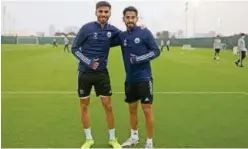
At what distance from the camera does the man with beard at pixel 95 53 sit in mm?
5910

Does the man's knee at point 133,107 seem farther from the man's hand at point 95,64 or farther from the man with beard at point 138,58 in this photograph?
the man's hand at point 95,64

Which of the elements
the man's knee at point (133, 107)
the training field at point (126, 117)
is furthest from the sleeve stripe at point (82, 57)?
the training field at point (126, 117)

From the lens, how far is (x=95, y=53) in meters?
5.95

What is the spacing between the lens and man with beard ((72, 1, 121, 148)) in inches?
233

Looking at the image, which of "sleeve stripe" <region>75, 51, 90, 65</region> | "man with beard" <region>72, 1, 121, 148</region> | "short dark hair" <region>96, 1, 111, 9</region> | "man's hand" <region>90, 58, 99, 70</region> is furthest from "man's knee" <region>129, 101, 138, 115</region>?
"short dark hair" <region>96, 1, 111, 9</region>

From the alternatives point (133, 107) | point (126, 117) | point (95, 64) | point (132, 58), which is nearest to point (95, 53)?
point (95, 64)

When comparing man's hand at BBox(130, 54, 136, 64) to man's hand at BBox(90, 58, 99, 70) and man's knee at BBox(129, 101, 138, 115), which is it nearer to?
man's hand at BBox(90, 58, 99, 70)

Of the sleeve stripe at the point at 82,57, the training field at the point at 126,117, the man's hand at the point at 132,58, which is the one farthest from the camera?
the training field at the point at 126,117

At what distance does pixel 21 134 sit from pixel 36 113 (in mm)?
1856

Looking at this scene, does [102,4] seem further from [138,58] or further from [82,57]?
[138,58]

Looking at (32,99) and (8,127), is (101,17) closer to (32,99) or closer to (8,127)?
(8,127)

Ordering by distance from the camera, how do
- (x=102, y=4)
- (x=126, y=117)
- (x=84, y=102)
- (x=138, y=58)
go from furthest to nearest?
(x=126, y=117) → (x=84, y=102) → (x=102, y=4) → (x=138, y=58)

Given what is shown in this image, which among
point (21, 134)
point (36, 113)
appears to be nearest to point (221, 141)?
point (21, 134)

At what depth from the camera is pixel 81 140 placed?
6.45 meters
